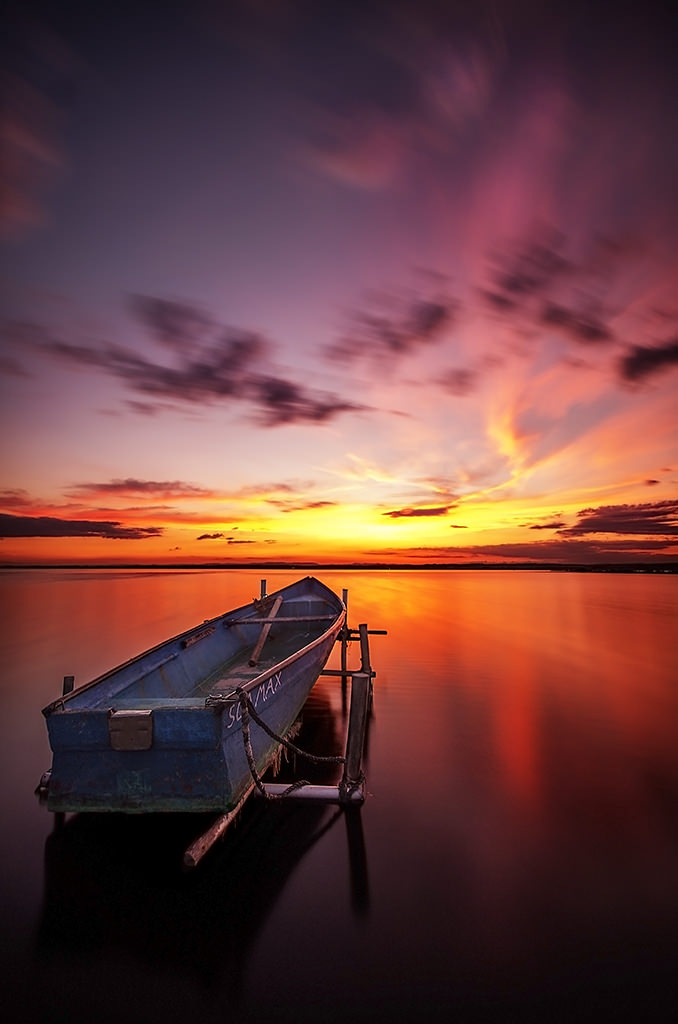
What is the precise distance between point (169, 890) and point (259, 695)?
2089 mm

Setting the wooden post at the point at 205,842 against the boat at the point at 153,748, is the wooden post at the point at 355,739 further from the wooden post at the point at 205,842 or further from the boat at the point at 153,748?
the wooden post at the point at 205,842

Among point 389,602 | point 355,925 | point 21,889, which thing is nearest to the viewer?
point 355,925

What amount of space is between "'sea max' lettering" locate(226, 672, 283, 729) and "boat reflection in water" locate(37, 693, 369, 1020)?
1471 millimetres

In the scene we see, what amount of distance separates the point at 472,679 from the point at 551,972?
1158cm

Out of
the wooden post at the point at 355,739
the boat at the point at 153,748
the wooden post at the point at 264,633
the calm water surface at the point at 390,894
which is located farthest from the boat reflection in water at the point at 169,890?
the wooden post at the point at 264,633

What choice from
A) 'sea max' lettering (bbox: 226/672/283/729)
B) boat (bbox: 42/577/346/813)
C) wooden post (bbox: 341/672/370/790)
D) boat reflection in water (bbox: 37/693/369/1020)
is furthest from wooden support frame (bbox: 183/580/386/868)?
'sea max' lettering (bbox: 226/672/283/729)

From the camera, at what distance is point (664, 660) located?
60.5ft

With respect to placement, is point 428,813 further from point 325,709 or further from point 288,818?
point 325,709

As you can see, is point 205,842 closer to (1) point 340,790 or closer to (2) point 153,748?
(2) point 153,748

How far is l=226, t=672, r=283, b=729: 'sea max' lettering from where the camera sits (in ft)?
18.1

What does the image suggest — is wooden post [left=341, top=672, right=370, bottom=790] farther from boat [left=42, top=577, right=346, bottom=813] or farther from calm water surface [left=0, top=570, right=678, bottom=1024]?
boat [left=42, top=577, right=346, bottom=813]

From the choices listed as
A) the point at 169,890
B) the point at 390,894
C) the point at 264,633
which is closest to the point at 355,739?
the point at 390,894

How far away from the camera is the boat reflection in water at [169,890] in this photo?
4.15 m

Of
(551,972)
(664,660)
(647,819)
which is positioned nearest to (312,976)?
(551,972)
